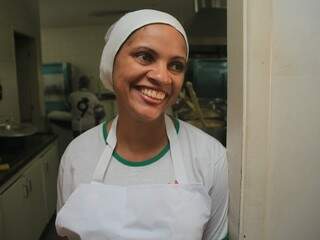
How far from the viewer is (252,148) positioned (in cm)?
62

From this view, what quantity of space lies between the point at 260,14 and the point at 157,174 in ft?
1.36

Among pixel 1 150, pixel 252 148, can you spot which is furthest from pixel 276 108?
pixel 1 150

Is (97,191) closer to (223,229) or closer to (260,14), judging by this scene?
(223,229)

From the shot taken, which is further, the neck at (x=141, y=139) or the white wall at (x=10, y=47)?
the white wall at (x=10, y=47)

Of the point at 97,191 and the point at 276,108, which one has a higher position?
the point at 276,108

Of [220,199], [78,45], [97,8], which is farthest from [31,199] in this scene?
[78,45]

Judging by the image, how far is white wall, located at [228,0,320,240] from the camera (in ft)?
1.92

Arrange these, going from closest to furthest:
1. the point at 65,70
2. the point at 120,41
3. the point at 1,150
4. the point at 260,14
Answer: the point at 260,14 < the point at 120,41 < the point at 1,150 < the point at 65,70

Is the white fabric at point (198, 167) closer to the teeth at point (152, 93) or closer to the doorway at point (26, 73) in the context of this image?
the teeth at point (152, 93)

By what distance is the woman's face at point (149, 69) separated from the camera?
2.10ft

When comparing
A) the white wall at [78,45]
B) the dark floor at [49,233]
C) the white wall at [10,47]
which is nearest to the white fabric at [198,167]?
the white wall at [10,47]

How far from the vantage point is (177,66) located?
→ 2.23 feet

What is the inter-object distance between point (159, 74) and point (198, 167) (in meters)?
0.24

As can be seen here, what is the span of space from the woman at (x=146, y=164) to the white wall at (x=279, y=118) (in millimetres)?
96
